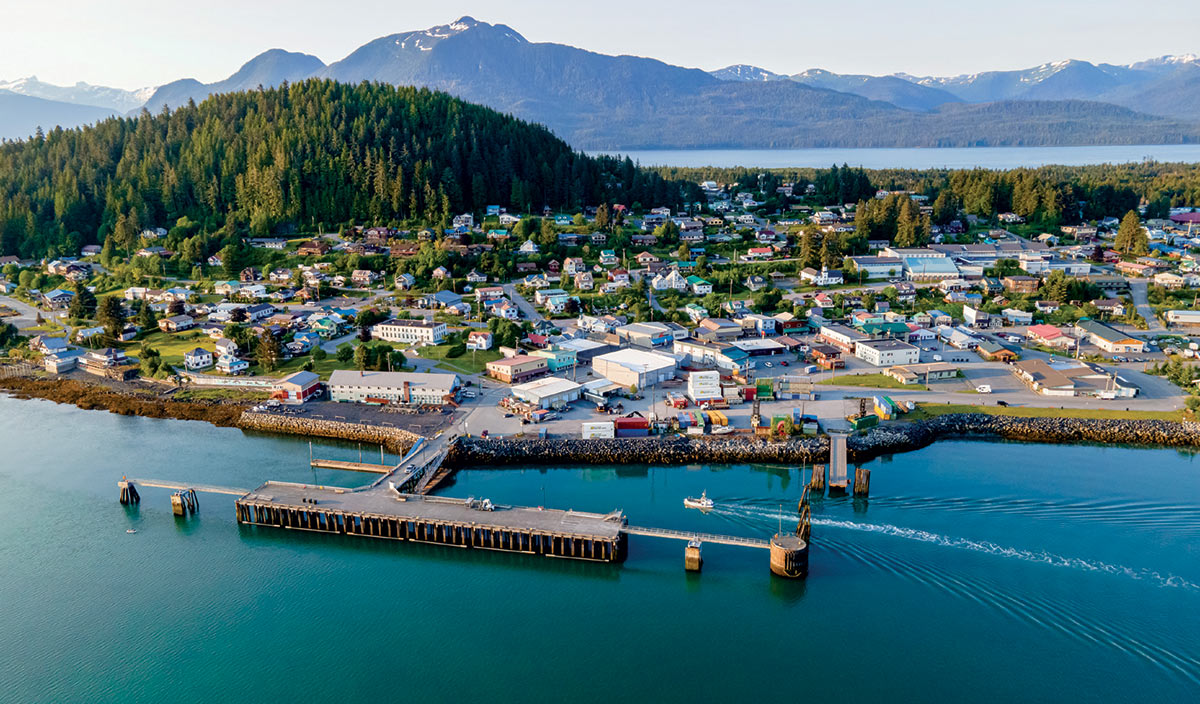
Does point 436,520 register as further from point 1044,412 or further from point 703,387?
point 1044,412

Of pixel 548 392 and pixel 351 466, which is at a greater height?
pixel 548 392

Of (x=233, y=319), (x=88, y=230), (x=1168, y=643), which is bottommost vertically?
(x=1168, y=643)

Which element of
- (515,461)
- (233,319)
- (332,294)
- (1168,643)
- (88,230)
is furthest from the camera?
(88,230)

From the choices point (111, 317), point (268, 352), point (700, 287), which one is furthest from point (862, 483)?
point (111, 317)

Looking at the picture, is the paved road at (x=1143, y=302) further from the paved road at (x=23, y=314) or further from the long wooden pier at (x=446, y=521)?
the paved road at (x=23, y=314)

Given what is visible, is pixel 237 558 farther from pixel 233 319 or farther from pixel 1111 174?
pixel 1111 174

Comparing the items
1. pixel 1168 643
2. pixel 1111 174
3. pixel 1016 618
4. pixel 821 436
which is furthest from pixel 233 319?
pixel 1111 174
